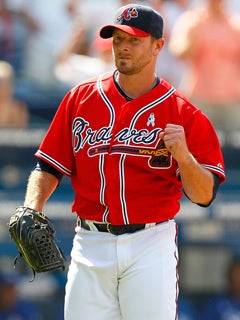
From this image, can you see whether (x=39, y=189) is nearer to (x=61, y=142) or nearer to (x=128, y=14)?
(x=61, y=142)

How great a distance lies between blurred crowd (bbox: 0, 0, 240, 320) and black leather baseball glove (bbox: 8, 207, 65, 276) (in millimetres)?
3296

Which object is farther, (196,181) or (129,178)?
(129,178)

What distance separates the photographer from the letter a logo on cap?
4.16 metres

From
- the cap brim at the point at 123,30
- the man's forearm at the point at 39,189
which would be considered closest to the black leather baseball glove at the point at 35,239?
the man's forearm at the point at 39,189

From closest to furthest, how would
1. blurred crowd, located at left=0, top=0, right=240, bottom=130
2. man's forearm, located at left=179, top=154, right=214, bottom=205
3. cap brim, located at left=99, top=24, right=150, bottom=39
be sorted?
1. man's forearm, located at left=179, top=154, right=214, bottom=205
2. cap brim, located at left=99, top=24, right=150, bottom=39
3. blurred crowd, located at left=0, top=0, right=240, bottom=130

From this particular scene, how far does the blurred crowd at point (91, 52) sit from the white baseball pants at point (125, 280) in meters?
3.27

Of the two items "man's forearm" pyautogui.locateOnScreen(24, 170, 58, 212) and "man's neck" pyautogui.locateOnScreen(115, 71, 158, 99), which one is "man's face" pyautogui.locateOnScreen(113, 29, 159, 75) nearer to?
"man's neck" pyautogui.locateOnScreen(115, 71, 158, 99)

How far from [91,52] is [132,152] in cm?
395

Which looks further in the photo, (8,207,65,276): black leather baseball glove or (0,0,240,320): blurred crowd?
(0,0,240,320): blurred crowd

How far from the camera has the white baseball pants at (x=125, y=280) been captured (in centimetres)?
412

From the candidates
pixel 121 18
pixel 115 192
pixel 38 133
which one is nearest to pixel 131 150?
pixel 115 192

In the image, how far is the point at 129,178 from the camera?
4191mm

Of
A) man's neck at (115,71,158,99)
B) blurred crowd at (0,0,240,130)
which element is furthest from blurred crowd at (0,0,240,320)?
man's neck at (115,71,158,99)

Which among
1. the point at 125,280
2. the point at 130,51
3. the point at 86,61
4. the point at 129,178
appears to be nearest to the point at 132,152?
the point at 129,178
